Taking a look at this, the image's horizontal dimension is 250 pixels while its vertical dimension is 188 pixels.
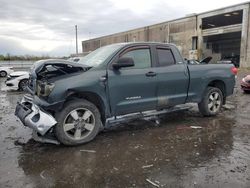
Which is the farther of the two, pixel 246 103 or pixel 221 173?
pixel 246 103

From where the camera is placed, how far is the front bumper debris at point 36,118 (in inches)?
173

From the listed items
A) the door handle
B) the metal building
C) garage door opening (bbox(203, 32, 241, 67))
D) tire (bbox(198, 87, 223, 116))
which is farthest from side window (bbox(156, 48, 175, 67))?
garage door opening (bbox(203, 32, 241, 67))

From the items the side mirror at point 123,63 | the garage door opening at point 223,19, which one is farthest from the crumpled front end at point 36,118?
the garage door opening at point 223,19

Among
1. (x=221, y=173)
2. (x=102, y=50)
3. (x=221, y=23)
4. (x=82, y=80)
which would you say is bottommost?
(x=221, y=173)

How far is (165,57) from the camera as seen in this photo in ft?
19.4

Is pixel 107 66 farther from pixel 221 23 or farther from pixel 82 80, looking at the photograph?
pixel 221 23

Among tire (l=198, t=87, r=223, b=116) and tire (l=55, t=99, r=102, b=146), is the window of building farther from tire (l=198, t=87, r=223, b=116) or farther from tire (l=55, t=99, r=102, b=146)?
tire (l=55, t=99, r=102, b=146)

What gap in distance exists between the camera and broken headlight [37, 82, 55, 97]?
14.8 feet

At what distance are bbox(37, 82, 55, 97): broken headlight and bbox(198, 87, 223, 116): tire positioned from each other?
387cm

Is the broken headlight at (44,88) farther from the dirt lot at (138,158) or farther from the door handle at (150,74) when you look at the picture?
the door handle at (150,74)

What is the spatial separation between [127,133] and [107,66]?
1.48 metres

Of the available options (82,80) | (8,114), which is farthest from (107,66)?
(8,114)

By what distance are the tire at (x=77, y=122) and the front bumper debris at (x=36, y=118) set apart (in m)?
0.19

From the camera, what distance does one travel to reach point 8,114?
24.8 ft
